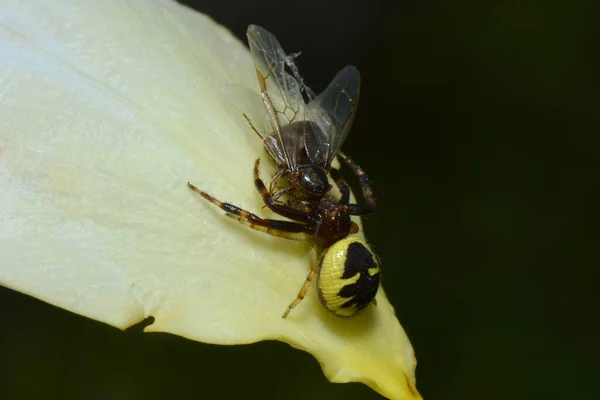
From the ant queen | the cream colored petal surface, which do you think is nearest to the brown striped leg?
the ant queen

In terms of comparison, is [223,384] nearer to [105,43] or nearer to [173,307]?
[173,307]

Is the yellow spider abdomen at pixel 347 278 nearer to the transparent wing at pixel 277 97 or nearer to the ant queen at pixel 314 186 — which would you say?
the ant queen at pixel 314 186

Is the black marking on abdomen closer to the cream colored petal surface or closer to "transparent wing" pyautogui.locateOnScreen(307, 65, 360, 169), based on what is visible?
the cream colored petal surface

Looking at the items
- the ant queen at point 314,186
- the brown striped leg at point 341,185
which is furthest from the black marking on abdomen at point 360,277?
the brown striped leg at point 341,185

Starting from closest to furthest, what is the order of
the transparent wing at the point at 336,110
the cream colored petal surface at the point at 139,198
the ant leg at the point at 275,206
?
the cream colored petal surface at the point at 139,198, the ant leg at the point at 275,206, the transparent wing at the point at 336,110

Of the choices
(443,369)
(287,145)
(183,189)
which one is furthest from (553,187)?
(183,189)

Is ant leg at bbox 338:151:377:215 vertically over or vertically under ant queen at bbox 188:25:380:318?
under

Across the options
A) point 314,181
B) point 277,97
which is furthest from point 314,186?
point 277,97
